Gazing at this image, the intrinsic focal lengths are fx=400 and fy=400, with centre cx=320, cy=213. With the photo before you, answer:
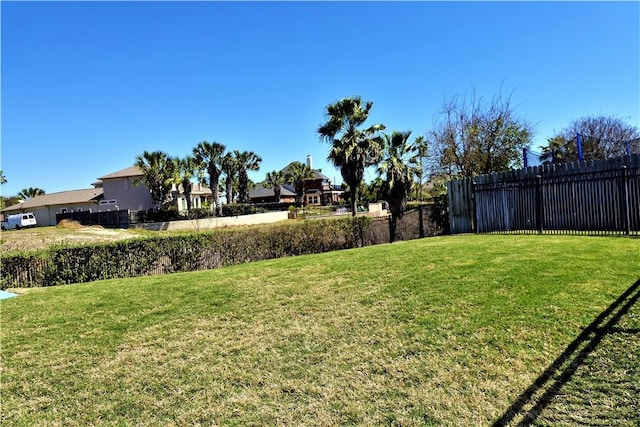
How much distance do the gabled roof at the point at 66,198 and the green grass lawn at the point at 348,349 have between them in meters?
40.6

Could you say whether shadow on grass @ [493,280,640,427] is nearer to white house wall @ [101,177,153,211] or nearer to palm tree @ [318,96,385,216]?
palm tree @ [318,96,385,216]

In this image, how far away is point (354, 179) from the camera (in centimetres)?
2439

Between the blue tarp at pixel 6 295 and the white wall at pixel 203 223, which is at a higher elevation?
the white wall at pixel 203 223

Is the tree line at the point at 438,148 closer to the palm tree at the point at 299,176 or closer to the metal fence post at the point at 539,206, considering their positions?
the metal fence post at the point at 539,206

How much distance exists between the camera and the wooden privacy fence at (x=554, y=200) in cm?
956

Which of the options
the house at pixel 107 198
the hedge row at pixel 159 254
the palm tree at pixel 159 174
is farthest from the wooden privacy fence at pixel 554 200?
the house at pixel 107 198

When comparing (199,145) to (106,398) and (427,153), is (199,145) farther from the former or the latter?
(106,398)

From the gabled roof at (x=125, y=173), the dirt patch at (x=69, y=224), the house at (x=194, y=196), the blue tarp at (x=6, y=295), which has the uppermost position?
the gabled roof at (x=125, y=173)

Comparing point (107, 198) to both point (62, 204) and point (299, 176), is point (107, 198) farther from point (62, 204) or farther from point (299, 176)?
point (299, 176)

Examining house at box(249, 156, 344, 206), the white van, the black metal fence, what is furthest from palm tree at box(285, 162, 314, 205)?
the white van

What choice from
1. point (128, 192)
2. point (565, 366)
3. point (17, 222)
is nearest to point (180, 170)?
point (128, 192)

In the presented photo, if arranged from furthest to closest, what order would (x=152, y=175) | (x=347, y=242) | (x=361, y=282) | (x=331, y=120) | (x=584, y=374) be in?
(x=152, y=175) → (x=331, y=120) → (x=347, y=242) → (x=361, y=282) → (x=584, y=374)

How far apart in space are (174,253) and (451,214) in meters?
9.15

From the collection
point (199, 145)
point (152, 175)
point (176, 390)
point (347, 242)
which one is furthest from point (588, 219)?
point (199, 145)
